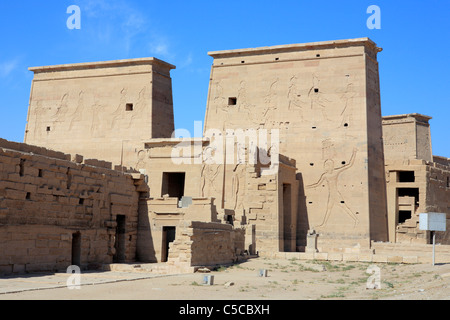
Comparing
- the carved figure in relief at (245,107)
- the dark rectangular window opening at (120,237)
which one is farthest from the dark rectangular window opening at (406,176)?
the dark rectangular window opening at (120,237)

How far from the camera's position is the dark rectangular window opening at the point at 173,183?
24.8m

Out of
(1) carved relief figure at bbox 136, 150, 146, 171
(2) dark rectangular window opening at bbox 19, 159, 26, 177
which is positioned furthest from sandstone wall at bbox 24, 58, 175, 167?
(2) dark rectangular window opening at bbox 19, 159, 26, 177

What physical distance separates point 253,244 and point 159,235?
3332 millimetres

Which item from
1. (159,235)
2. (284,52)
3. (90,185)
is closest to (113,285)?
(90,185)

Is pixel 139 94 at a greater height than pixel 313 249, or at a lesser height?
greater

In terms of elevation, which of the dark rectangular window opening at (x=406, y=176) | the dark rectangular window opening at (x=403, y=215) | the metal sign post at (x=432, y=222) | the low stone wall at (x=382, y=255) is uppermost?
the dark rectangular window opening at (x=406, y=176)

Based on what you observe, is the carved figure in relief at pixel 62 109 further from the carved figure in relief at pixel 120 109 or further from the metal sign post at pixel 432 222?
the metal sign post at pixel 432 222

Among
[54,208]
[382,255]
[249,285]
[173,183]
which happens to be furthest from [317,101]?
[249,285]

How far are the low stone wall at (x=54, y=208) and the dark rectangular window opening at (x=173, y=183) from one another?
5.28 m

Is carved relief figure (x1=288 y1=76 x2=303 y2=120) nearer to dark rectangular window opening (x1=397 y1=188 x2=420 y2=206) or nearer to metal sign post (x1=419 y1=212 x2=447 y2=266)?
dark rectangular window opening (x1=397 y1=188 x2=420 y2=206)

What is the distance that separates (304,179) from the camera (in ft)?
82.0

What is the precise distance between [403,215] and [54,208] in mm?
19334
